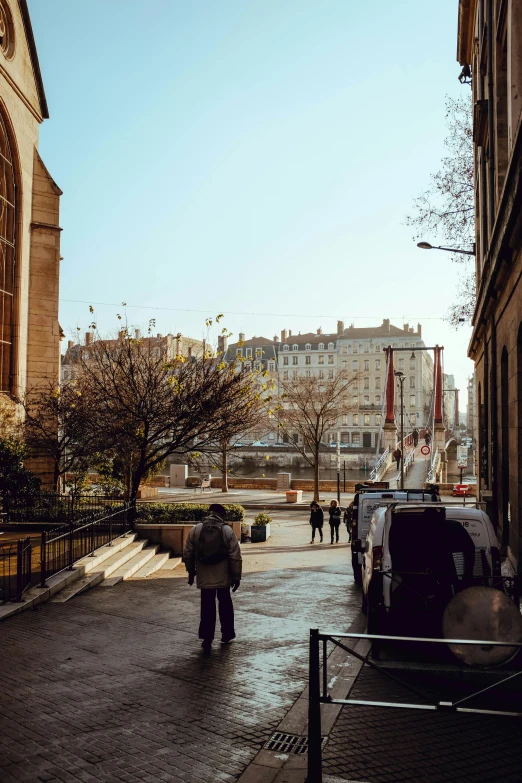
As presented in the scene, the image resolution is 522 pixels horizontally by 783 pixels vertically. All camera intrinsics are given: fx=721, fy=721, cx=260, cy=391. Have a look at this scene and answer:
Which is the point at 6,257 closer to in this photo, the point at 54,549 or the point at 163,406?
the point at 163,406

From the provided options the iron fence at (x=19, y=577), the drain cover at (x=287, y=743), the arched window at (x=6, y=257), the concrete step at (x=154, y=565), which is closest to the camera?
the drain cover at (x=287, y=743)

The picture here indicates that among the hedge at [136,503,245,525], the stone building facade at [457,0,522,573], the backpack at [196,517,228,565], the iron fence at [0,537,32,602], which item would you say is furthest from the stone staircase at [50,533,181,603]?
the stone building facade at [457,0,522,573]

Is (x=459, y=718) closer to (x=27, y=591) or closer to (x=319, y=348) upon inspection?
(x=27, y=591)

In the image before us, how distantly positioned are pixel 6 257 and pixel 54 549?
1738 cm

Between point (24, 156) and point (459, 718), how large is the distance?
27.3 meters

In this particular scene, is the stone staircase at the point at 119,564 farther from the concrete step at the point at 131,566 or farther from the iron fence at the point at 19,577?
the iron fence at the point at 19,577

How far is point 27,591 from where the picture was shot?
11.1 m

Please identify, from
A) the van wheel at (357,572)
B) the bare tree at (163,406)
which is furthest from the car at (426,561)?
the bare tree at (163,406)

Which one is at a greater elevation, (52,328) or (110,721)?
(52,328)

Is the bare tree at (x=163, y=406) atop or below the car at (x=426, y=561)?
atop

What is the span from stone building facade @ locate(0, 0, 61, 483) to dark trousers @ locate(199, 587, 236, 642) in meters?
18.7

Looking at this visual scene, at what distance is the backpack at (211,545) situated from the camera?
880cm

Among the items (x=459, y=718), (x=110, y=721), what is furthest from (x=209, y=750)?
(x=459, y=718)

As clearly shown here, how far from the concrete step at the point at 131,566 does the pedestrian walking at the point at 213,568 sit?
192 inches
